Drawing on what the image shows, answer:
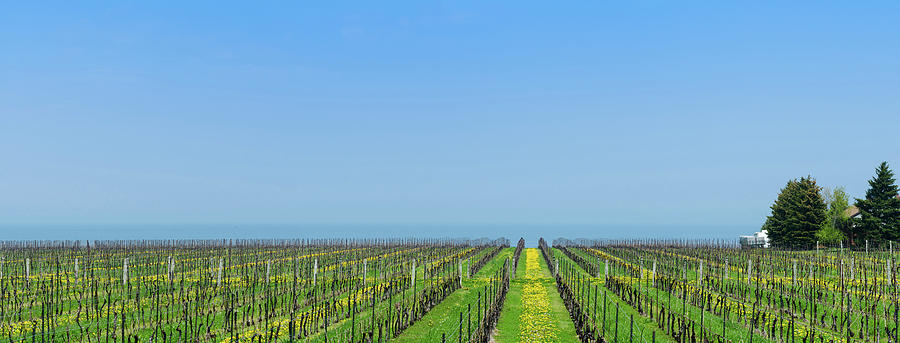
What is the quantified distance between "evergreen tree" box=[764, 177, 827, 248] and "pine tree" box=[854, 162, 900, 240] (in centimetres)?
354

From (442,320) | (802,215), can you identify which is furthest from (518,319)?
(802,215)

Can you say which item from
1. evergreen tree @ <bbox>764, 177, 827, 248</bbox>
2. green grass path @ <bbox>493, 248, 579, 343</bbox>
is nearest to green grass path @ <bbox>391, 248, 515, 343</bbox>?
green grass path @ <bbox>493, 248, 579, 343</bbox>

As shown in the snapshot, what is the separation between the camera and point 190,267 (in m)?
35.8

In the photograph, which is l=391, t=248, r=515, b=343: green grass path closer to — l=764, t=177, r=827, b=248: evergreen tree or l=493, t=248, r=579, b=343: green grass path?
l=493, t=248, r=579, b=343: green grass path

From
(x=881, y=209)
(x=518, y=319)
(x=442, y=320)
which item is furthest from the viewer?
(x=881, y=209)

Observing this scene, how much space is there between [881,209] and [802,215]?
631cm

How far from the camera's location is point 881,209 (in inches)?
2046

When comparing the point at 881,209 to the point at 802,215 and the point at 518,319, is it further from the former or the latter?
the point at 518,319

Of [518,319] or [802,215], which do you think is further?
[802,215]

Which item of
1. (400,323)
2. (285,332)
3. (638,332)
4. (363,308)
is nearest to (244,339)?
(285,332)

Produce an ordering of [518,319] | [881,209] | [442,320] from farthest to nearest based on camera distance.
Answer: [881,209] → [518,319] → [442,320]

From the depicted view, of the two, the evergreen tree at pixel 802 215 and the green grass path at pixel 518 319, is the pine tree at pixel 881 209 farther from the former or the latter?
the green grass path at pixel 518 319

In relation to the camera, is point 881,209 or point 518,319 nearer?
point 518,319

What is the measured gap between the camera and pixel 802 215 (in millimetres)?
55781
